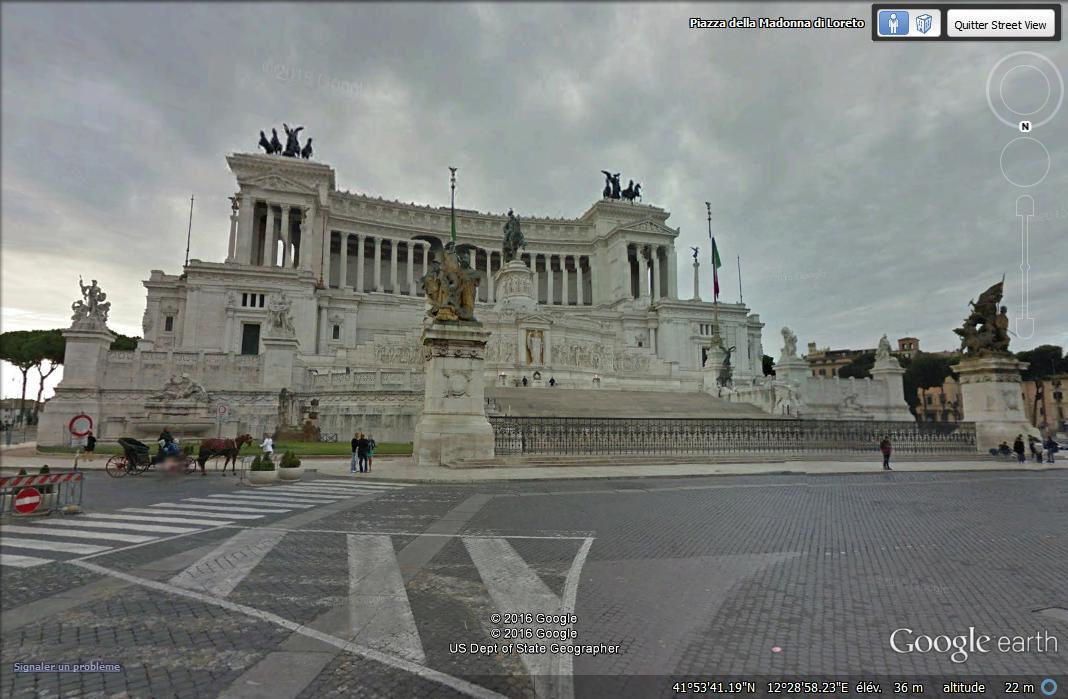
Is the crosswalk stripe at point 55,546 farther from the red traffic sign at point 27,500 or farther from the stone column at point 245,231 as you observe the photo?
the stone column at point 245,231

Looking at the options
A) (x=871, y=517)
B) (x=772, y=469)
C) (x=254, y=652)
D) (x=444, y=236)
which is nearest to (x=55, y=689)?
(x=254, y=652)

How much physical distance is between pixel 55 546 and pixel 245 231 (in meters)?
75.7

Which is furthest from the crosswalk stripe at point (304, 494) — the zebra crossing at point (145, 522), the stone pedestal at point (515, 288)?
the stone pedestal at point (515, 288)

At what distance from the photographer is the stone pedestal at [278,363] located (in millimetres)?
34188

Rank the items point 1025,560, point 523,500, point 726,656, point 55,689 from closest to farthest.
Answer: point 55,689, point 726,656, point 1025,560, point 523,500

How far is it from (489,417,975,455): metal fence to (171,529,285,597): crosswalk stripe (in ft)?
41.5

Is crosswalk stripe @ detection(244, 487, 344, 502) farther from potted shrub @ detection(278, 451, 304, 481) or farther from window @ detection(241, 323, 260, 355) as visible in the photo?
window @ detection(241, 323, 260, 355)

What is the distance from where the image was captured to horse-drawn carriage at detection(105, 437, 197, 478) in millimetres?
18500

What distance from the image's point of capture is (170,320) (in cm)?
6291

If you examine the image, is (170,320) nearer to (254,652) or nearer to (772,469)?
(772,469)

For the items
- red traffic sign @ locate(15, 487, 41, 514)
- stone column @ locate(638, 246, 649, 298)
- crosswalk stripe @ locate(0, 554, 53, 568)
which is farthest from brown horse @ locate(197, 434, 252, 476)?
stone column @ locate(638, 246, 649, 298)

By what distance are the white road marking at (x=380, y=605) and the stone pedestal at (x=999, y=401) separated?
107ft

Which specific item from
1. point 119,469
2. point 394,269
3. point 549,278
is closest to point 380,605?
point 119,469

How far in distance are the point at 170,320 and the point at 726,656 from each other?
241ft
